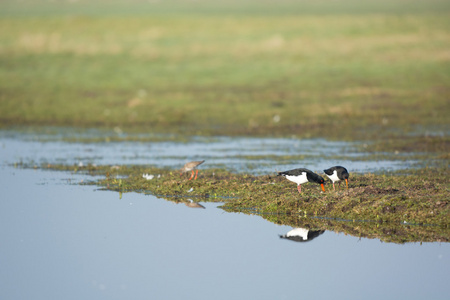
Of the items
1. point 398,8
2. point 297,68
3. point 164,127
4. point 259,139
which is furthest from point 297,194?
point 398,8

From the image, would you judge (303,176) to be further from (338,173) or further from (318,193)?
(338,173)

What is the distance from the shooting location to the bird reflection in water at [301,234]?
683 inches

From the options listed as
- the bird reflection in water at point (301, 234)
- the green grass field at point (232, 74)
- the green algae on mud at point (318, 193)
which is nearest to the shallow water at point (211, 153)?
the green algae on mud at point (318, 193)

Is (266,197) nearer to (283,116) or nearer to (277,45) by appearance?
(283,116)

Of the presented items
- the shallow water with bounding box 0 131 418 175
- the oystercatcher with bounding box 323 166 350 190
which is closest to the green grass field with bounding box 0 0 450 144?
the shallow water with bounding box 0 131 418 175

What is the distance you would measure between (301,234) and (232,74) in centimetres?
3996

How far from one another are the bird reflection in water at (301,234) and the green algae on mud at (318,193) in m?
1.41

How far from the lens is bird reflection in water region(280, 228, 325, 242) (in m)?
17.3

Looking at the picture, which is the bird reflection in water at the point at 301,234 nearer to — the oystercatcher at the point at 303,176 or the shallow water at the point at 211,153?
the oystercatcher at the point at 303,176

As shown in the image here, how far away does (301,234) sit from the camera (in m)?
17.8

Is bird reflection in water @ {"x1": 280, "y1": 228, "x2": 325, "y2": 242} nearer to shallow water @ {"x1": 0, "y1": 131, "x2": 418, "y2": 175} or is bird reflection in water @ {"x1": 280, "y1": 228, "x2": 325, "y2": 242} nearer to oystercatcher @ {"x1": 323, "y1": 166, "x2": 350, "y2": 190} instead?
oystercatcher @ {"x1": 323, "y1": 166, "x2": 350, "y2": 190}

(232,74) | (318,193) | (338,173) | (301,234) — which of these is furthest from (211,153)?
(232,74)

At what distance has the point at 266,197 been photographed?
20812 mm

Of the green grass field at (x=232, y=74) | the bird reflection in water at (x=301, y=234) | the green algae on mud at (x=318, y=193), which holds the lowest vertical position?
the bird reflection in water at (x=301, y=234)
